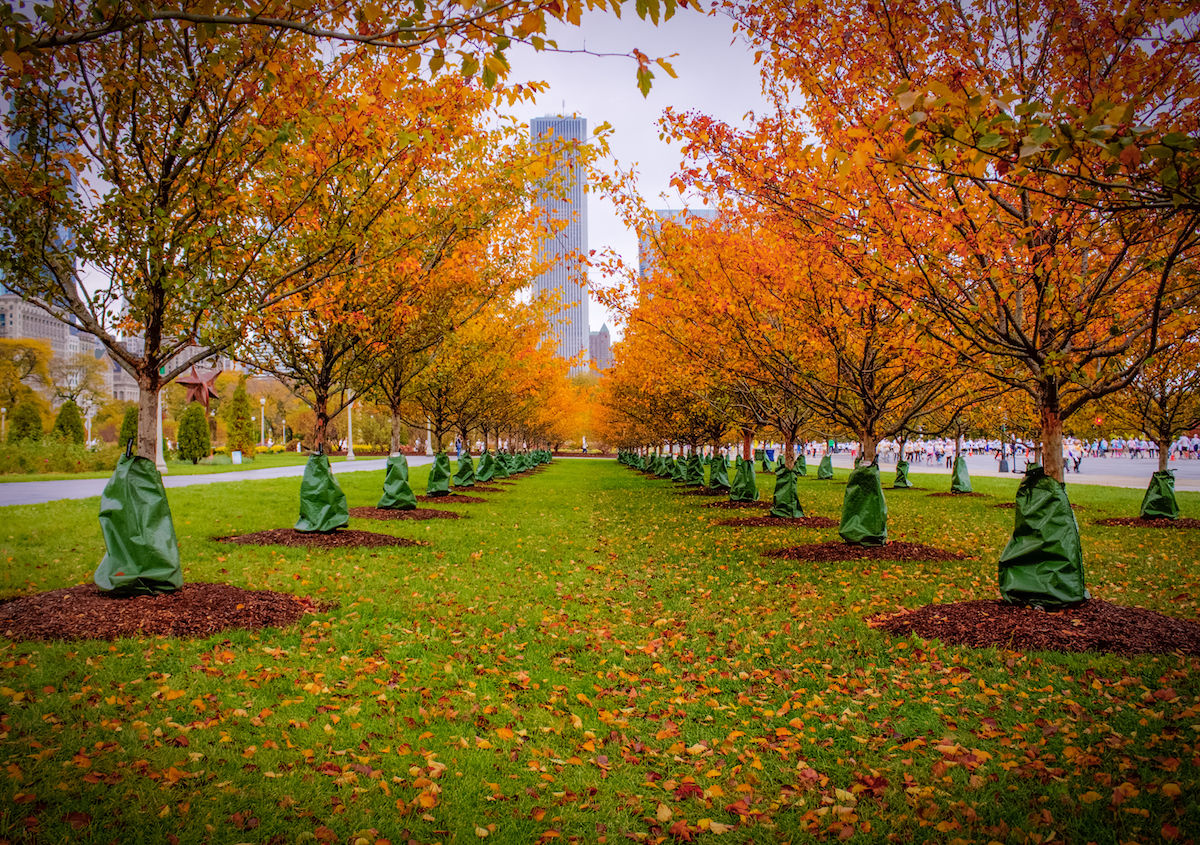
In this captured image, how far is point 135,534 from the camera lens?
5.83 meters

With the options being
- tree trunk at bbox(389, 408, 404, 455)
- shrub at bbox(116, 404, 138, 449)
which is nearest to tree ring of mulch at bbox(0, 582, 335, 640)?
tree trunk at bbox(389, 408, 404, 455)

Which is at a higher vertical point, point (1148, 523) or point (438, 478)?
point (438, 478)

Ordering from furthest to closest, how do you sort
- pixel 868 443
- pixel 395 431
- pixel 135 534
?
pixel 395 431, pixel 868 443, pixel 135 534

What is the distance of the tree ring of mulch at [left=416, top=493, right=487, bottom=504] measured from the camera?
58.5 ft

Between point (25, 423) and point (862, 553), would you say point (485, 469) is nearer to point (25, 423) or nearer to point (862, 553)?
point (862, 553)

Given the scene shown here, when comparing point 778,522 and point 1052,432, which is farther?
point 778,522

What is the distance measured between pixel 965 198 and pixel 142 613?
899 centimetres

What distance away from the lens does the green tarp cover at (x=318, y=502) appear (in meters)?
10.6

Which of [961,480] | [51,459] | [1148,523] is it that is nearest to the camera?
[1148,523]

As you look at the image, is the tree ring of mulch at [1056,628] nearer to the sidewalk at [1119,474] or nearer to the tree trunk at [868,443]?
the tree trunk at [868,443]

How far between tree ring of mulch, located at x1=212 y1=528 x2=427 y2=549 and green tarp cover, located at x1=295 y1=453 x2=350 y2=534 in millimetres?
130

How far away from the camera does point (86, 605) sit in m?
5.70

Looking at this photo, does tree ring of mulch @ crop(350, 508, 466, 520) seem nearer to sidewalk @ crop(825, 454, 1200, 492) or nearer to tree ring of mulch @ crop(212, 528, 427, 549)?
tree ring of mulch @ crop(212, 528, 427, 549)

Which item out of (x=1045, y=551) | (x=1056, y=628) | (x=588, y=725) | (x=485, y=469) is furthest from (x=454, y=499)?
(x=1056, y=628)
